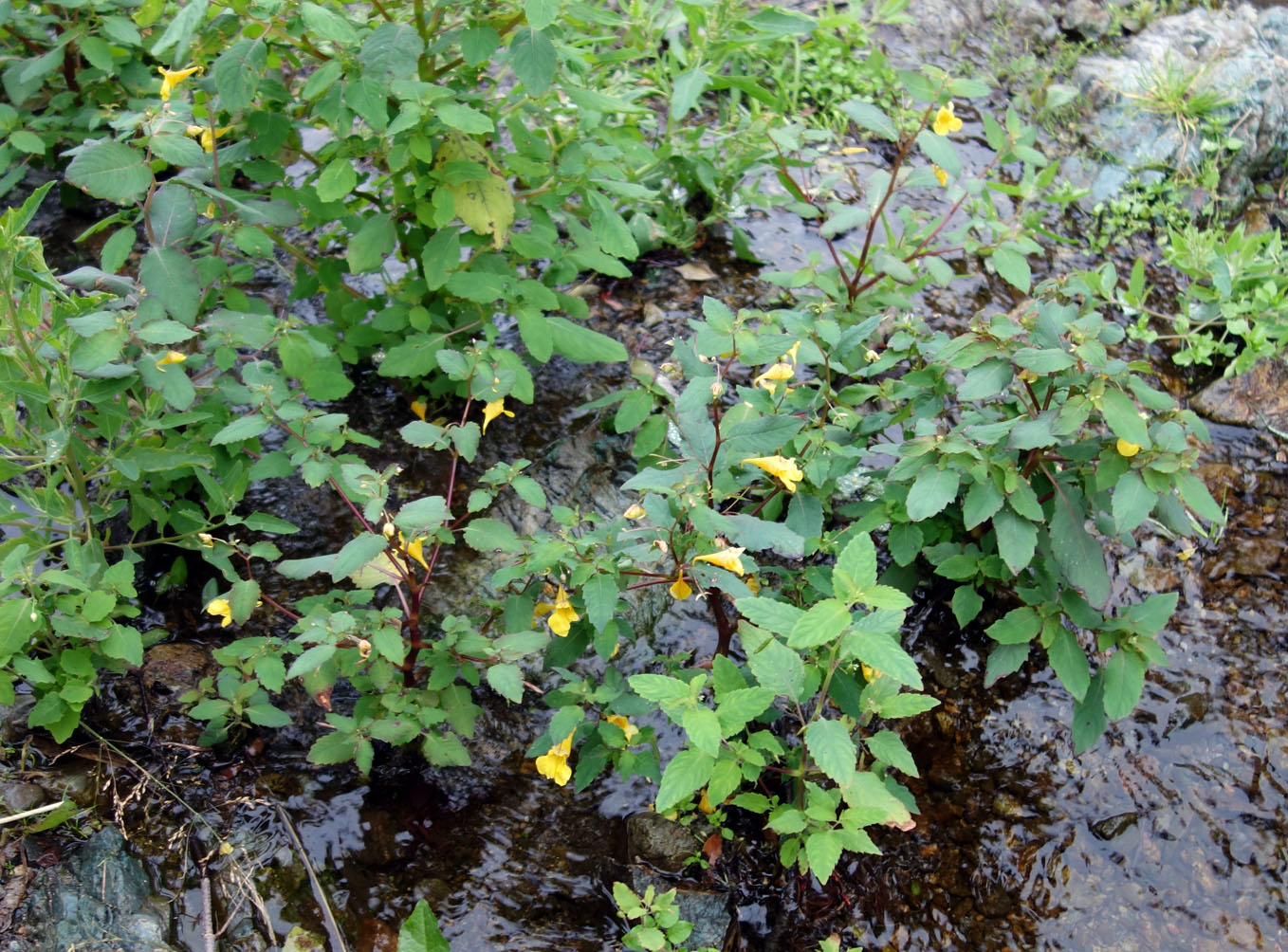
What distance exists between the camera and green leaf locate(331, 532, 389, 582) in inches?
73.6

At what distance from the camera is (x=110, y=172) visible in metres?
2.10

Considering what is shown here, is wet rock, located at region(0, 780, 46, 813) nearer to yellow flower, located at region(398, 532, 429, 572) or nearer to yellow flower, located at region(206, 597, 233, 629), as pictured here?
yellow flower, located at region(206, 597, 233, 629)

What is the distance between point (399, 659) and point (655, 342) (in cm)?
169

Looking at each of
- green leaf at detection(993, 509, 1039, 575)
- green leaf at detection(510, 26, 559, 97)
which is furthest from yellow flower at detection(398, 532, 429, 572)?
green leaf at detection(993, 509, 1039, 575)

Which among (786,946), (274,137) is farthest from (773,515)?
(274,137)

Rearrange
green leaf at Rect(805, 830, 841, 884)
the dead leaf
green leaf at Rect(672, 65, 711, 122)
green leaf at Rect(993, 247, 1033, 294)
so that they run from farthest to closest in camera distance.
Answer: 1. the dead leaf
2. green leaf at Rect(672, 65, 711, 122)
3. green leaf at Rect(993, 247, 1033, 294)
4. green leaf at Rect(805, 830, 841, 884)

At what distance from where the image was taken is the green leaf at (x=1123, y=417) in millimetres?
1970

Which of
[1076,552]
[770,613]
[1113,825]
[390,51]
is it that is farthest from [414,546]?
[1113,825]

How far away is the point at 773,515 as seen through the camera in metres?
2.61

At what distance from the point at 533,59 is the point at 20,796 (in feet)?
6.61

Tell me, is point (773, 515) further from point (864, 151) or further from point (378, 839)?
point (864, 151)

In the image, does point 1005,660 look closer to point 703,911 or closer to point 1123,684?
point 1123,684

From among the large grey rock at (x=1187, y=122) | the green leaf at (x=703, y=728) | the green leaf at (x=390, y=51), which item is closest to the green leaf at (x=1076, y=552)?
the green leaf at (x=703, y=728)

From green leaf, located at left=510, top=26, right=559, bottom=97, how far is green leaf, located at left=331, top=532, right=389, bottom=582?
1097 millimetres
